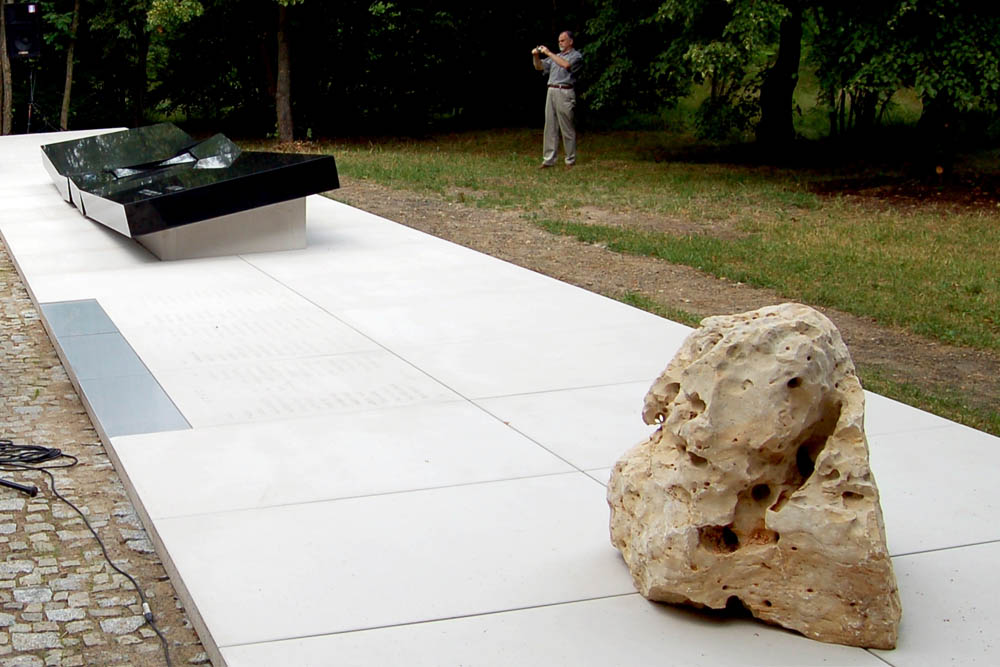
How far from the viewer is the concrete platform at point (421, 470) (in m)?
3.57

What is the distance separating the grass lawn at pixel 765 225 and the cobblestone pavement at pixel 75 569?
4.05 meters

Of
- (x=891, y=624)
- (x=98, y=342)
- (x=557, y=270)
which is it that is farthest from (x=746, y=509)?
(x=557, y=270)

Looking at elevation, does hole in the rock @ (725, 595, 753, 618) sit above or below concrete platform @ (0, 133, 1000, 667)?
above

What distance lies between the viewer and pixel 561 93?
56.4 ft

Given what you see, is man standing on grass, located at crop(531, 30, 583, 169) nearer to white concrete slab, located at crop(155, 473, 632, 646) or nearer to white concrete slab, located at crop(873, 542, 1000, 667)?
white concrete slab, located at crop(155, 473, 632, 646)

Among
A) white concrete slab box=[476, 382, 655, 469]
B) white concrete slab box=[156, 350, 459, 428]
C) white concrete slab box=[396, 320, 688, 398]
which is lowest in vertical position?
white concrete slab box=[156, 350, 459, 428]

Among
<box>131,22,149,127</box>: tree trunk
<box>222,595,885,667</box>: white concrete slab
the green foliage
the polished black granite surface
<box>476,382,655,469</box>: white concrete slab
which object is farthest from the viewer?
<box>131,22,149,127</box>: tree trunk

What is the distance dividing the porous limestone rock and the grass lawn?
2.85 meters

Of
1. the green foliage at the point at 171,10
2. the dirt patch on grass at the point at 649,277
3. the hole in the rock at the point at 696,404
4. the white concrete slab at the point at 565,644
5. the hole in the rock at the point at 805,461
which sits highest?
the green foliage at the point at 171,10

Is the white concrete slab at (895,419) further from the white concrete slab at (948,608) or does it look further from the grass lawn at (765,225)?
the white concrete slab at (948,608)

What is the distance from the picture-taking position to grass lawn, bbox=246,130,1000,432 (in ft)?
28.9

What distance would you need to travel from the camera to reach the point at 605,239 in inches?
445

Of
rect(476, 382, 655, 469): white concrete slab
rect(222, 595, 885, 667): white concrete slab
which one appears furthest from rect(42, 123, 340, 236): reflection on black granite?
rect(222, 595, 885, 667): white concrete slab

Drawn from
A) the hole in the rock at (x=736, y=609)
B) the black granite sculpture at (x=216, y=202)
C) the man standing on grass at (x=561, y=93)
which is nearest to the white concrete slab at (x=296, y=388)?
the hole in the rock at (x=736, y=609)
